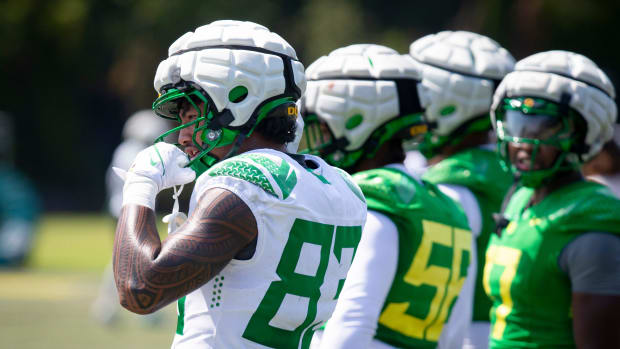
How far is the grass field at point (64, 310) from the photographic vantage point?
397 inches

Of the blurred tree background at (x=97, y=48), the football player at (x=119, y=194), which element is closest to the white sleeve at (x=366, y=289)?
the football player at (x=119, y=194)

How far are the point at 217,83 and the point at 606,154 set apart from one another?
3575mm

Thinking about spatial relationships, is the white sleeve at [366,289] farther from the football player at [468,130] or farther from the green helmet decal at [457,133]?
the green helmet decal at [457,133]

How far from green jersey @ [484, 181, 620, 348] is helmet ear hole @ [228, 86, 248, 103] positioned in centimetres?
140

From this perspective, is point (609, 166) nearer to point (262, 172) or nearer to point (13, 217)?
point (262, 172)

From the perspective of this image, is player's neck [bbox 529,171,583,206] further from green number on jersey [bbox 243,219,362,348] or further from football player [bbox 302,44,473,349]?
green number on jersey [bbox 243,219,362,348]

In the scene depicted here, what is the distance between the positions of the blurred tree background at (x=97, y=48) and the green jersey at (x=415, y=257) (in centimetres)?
2561

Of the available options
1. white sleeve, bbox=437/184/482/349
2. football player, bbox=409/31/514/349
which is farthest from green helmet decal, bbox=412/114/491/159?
white sleeve, bbox=437/184/482/349

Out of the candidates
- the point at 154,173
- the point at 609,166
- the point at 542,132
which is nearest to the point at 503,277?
the point at 542,132

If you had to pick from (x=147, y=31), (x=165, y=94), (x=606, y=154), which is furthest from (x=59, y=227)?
(x=165, y=94)

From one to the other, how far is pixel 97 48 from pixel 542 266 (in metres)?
30.8

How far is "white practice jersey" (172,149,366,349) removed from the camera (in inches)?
106

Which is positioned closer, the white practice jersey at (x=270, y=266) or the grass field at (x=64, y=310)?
the white practice jersey at (x=270, y=266)

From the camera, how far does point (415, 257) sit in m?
3.62
